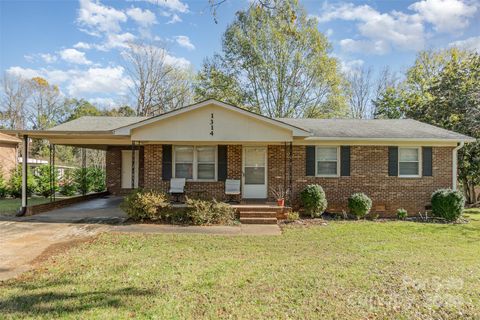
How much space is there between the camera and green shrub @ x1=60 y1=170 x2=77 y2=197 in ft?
52.3

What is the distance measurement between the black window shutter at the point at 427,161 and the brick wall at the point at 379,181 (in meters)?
0.17

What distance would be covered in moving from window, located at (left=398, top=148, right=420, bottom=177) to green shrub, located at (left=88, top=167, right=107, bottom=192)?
51.6 feet

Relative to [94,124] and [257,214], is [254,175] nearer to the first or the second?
[257,214]

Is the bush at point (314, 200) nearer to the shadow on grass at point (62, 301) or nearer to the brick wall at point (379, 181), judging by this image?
the brick wall at point (379, 181)

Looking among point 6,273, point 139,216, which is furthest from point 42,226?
point 6,273

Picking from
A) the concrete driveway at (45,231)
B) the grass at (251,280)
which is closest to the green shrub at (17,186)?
the concrete driveway at (45,231)

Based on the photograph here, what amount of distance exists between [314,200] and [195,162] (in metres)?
4.72

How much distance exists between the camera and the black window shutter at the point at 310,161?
11422 mm

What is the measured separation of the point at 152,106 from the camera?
28375mm

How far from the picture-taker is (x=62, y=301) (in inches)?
156

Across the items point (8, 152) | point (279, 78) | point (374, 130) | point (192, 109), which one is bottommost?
point (8, 152)

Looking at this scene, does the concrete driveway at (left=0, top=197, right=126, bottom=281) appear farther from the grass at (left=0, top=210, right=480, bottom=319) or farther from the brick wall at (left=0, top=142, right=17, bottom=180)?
the brick wall at (left=0, top=142, right=17, bottom=180)

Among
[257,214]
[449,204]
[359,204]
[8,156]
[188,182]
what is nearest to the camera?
[257,214]

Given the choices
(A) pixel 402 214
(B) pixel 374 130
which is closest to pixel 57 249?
(A) pixel 402 214
